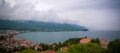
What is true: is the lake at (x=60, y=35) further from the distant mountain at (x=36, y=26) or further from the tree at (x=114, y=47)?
the tree at (x=114, y=47)

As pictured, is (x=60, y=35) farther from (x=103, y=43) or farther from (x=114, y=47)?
(x=114, y=47)

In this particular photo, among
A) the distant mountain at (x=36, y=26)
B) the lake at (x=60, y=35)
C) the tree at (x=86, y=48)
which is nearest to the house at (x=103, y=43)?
the lake at (x=60, y=35)

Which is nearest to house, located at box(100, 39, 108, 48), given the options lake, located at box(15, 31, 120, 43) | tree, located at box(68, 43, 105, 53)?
lake, located at box(15, 31, 120, 43)

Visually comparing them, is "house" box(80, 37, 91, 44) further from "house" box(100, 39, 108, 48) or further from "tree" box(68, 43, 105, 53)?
"house" box(100, 39, 108, 48)

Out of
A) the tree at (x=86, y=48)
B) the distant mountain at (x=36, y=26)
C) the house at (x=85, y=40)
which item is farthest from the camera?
the house at (x=85, y=40)

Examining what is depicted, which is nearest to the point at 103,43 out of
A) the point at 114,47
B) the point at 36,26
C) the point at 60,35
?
the point at 114,47
